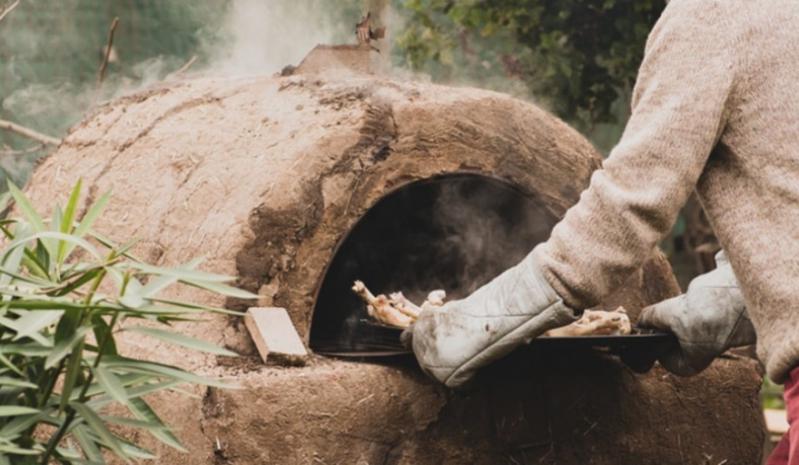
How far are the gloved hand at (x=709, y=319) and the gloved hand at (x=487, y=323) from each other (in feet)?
1.91

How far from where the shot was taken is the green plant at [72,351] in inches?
107

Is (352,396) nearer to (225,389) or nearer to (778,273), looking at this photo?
(225,389)

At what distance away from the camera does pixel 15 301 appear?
278 cm

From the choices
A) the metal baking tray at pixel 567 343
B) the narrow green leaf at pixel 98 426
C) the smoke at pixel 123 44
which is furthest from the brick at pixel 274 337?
the smoke at pixel 123 44

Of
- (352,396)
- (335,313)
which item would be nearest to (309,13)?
(335,313)

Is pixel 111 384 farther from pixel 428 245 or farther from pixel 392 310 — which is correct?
pixel 428 245

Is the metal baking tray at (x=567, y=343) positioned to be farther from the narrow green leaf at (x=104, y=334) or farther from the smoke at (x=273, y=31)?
the smoke at (x=273, y=31)

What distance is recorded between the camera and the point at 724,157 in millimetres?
2918

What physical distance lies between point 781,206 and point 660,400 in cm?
146

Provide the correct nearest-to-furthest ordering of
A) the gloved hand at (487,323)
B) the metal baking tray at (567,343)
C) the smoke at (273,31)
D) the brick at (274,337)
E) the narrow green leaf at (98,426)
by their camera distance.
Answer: the narrow green leaf at (98,426) → the gloved hand at (487,323) → the metal baking tray at (567,343) → the brick at (274,337) → the smoke at (273,31)

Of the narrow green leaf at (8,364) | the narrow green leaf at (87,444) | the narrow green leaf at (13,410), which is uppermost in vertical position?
the narrow green leaf at (8,364)

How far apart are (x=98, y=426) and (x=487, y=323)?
97 cm

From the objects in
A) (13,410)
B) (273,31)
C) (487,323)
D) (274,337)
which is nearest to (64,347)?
(13,410)

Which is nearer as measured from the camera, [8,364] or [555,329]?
[8,364]
